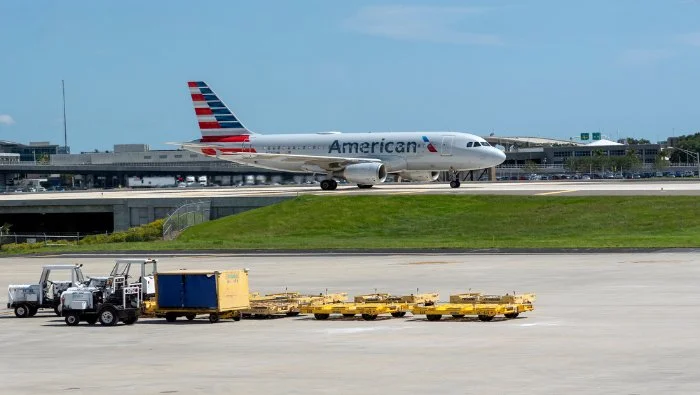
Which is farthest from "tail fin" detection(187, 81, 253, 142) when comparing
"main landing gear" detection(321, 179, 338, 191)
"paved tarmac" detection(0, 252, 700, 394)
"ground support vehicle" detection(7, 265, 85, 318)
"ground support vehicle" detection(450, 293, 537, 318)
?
"ground support vehicle" detection(450, 293, 537, 318)

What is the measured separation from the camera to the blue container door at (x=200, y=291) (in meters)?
32.2

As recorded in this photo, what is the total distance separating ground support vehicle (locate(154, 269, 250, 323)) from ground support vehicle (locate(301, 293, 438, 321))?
200 centimetres

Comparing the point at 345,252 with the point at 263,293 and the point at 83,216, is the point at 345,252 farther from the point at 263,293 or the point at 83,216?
the point at 83,216

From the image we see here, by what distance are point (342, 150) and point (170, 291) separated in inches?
2264

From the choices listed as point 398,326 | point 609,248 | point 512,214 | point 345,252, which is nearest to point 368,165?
point 512,214

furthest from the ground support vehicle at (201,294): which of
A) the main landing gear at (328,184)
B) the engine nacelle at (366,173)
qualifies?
the main landing gear at (328,184)

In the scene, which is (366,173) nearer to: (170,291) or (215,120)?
(215,120)

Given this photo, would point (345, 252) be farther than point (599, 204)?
No

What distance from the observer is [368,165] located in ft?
283

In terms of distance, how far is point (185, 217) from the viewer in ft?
247

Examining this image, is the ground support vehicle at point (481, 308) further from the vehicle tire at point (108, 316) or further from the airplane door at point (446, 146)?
the airplane door at point (446, 146)

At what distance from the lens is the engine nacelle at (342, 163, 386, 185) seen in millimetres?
85875

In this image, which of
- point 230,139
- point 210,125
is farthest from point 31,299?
point 210,125

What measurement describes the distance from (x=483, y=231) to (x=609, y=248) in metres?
13.1
